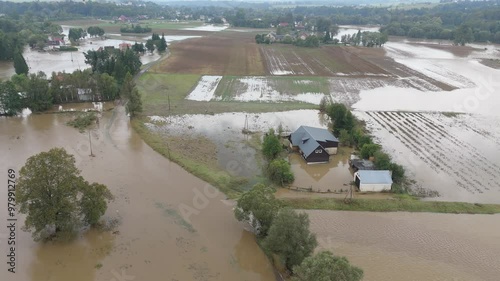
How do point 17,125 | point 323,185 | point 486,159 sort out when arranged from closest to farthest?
point 323,185, point 486,159, point 17,125

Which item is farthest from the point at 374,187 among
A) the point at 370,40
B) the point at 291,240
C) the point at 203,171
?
the point at 370,40

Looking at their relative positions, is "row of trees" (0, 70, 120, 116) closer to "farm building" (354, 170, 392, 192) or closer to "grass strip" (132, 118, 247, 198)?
"grass strip" (132, 118, 247, 198)

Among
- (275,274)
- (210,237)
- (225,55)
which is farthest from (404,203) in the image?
(225,55)

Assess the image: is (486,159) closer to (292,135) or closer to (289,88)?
(292,135)

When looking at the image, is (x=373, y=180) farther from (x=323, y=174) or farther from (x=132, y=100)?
(x=132, y=100)

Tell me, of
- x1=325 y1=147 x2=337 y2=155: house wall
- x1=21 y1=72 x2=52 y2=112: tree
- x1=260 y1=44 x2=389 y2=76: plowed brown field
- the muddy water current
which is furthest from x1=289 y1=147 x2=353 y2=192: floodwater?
x1=260 y1=44 x2=389 y2=76: plowed brown field
